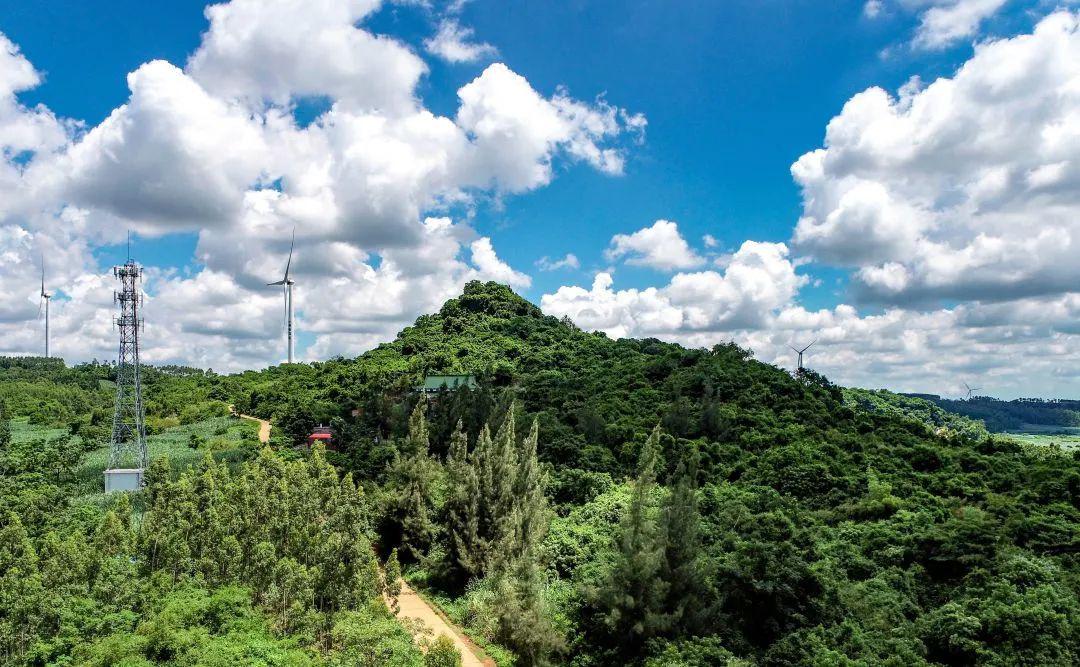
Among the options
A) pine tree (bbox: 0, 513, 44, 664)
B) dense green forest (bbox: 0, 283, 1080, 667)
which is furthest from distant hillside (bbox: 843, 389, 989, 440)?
pine tree (bbox: 0, 513, 44, 664)

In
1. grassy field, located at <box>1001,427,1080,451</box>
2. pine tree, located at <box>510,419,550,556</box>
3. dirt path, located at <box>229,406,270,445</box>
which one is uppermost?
dirt path, located at <box>229,406,270,445</box>

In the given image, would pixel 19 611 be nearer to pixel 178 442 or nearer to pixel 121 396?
pixel 121 396

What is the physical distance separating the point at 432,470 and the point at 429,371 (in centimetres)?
5443

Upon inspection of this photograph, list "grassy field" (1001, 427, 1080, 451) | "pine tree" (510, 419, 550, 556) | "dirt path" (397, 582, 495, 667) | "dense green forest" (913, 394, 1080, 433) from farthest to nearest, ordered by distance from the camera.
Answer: "dense green forest" (913, 394, 1080, 433) → "grassy field" (1001, 427, 1080, 451) → "pine tree" (510, 419, 550, 556) → "dirt path" (397, 582, 495, 667)

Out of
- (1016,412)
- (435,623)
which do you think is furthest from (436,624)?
(1016,412)

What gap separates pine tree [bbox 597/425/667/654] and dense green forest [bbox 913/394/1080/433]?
5249 inches

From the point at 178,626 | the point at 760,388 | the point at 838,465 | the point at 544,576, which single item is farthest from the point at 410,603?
the point at 760,388

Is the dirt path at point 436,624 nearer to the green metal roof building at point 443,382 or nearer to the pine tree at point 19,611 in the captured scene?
the pine tree at point 19,611

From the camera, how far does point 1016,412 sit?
Answer: 537 feet

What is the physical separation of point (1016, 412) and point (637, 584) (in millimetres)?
181142

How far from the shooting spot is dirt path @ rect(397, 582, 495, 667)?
26.1m

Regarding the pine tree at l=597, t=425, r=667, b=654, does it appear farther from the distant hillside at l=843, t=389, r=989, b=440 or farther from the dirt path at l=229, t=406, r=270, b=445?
the distant hillside at l=843, t=389, r=989, b=440

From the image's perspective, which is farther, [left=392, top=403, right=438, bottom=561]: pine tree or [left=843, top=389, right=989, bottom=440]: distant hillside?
[left=843, top=389, right=989, bottom=440]: distant hillside

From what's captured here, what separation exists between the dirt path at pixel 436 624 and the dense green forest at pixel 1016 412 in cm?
13261
